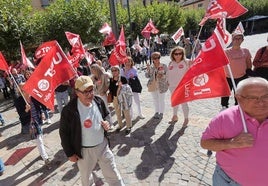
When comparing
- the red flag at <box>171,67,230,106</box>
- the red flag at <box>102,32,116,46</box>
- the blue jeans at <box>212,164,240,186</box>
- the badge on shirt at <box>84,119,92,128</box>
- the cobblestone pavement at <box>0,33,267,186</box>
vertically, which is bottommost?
the cobblestone pavement at <box>0,33,267,186</box>

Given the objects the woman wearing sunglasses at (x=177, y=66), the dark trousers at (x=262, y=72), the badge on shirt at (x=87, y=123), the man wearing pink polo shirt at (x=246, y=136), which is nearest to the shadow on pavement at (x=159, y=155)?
the woman wearing sunglasses at (x=177, y=66)

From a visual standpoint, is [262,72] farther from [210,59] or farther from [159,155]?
[159,155]

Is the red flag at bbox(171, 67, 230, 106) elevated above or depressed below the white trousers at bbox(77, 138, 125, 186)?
above

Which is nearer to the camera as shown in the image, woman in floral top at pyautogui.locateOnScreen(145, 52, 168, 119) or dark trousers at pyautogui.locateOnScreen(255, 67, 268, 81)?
dark trousers at pyautogui.locateOnScreen(255, 67, 268, 81)

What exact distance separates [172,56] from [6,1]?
11662 mm

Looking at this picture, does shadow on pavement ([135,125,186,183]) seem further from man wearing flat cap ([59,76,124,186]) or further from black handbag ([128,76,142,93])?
black handbag ([128,76,142,93])

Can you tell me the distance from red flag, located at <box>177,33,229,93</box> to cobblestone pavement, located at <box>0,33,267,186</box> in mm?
2180

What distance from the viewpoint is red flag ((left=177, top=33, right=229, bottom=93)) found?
3057 millimetres

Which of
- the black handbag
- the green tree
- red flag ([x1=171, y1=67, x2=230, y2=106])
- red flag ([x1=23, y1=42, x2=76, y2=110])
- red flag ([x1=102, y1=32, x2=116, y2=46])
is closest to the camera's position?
red flag ([x1=171, y1=67, x2=230, y2=106])

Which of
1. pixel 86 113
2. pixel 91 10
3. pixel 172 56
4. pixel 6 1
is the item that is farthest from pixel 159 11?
pixel 86 113

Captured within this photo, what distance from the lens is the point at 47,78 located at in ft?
13.4

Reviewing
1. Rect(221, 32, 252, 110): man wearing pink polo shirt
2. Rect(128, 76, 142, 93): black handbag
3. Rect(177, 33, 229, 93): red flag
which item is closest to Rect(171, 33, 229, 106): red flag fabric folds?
Rect(177, 33, 229, 93): red flag

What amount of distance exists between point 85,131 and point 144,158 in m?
2.12

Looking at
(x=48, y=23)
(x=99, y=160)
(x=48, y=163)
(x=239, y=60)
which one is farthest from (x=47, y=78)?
(x=48, y=23)
